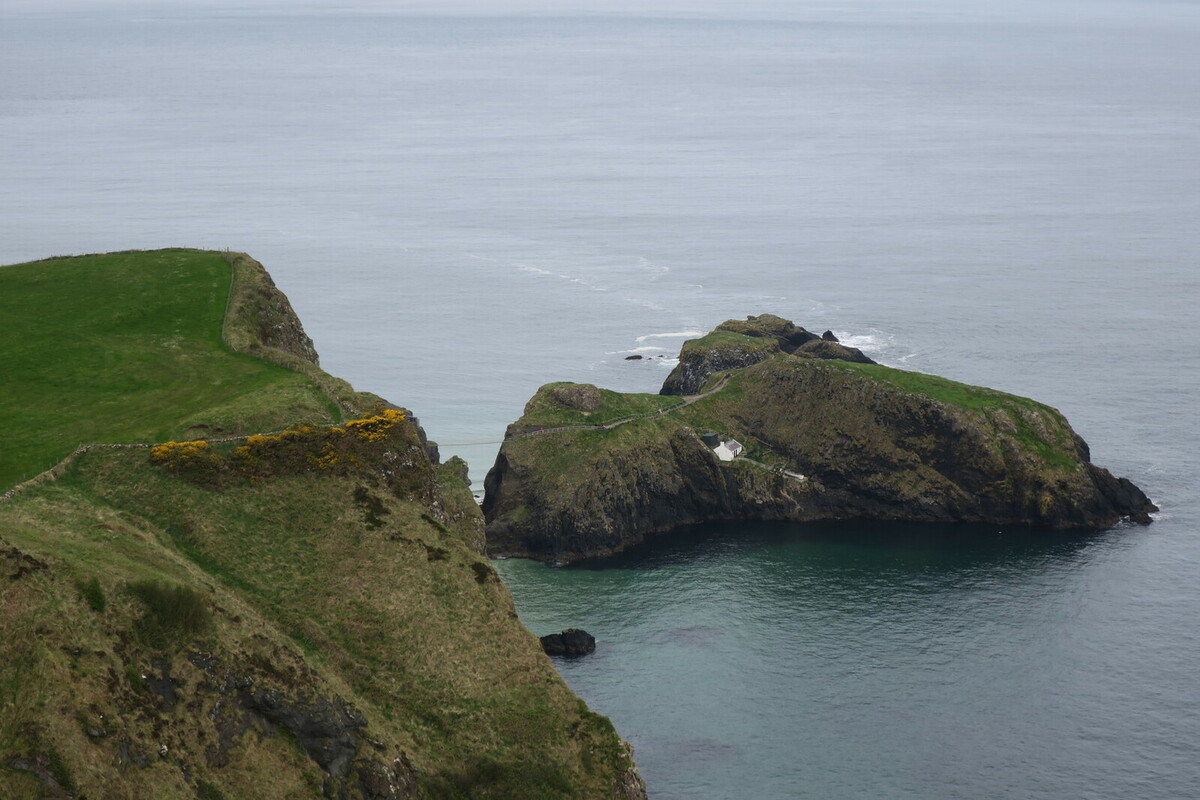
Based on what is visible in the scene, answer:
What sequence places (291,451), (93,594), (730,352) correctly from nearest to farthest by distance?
1. (93,594)
2. (291,451)
3. (730,352)

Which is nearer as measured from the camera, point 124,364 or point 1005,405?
point 124,364

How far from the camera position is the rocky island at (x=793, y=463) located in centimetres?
13575

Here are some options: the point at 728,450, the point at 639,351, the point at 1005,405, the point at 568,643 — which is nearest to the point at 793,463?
the point at 728,450

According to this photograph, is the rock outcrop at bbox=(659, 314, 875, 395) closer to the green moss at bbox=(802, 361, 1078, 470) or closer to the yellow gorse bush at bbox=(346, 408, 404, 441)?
the green moss at bbox=(802, 361, 1078, 470)

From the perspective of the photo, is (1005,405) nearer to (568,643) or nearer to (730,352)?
(730,352)

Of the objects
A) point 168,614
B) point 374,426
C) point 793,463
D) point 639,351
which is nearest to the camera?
point 168,614

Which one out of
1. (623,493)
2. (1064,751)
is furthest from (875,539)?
(1064,751)

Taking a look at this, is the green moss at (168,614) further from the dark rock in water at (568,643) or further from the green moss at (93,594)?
the dark rock in water at (568,643)

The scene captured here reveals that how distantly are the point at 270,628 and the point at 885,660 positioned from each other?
5052 cm

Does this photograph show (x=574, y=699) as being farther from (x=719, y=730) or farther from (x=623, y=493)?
(x=623, y=493)

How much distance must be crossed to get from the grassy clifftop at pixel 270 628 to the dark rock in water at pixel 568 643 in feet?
38.6

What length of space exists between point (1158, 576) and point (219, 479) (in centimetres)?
7887

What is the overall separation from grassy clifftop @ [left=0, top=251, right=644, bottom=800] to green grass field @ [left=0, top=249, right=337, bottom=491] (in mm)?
498

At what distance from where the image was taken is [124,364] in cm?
10712
